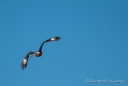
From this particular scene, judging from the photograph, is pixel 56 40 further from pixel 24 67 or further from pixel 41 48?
pixel 24 67

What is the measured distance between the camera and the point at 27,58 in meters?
16.5

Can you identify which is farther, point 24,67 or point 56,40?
point 56,40

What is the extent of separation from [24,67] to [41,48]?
2176 mm

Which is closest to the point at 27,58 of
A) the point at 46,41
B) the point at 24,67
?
the point at 24,67

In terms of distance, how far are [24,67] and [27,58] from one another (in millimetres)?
898

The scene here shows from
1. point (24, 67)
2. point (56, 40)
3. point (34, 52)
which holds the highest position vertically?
point (56, 40)

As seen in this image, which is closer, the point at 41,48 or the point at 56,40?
the point at 41,48

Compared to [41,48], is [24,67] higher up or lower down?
lower down

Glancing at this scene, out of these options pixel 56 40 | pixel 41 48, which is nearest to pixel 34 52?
pixel 41 48

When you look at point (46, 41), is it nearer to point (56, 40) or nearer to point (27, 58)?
point (56, 40)

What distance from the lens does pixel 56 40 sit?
56.0 ft

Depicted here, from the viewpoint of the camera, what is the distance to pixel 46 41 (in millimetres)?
16344

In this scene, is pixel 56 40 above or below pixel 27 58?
above

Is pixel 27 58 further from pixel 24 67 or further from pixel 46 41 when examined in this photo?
pixel 46 41
